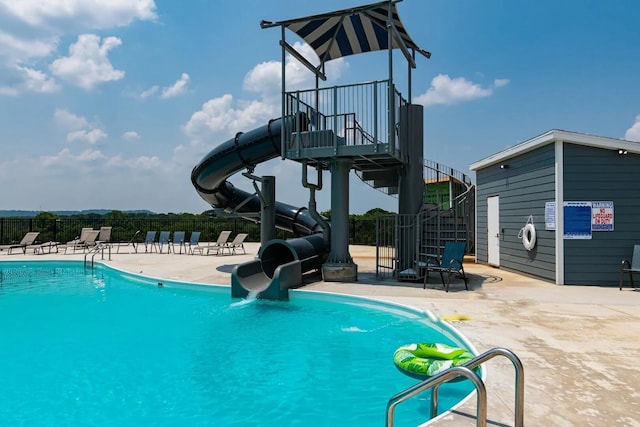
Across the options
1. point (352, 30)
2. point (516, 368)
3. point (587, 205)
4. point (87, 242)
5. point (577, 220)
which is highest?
point (352, 30)

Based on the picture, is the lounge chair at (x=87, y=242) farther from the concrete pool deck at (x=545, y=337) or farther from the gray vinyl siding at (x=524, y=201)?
the gray vinyl siding at (x=524, y=201)

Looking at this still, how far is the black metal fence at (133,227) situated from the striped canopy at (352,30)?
10.9 metres

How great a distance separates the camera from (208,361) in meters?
5.24

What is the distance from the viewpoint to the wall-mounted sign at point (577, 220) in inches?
347

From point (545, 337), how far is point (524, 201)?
20.0 feet

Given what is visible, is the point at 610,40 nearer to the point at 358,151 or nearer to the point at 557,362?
the point at 358,151

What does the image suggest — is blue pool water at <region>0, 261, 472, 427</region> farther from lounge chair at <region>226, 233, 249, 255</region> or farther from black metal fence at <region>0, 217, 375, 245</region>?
black metal fence at <region>0, 217, 375, 245</region>

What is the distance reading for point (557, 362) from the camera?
4.03m

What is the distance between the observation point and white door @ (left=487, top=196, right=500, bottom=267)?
1194 cm

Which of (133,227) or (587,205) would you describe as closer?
(587,205)

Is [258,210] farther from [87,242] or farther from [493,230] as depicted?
[87,242]

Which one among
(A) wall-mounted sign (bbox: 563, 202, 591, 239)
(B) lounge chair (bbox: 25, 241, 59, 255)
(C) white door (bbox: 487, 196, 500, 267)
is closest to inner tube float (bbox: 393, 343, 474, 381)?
(A) wall-mounted sign (bbox: 563, 202, 591, 239)

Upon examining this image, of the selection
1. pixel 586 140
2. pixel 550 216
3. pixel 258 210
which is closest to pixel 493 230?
pixel 550 216

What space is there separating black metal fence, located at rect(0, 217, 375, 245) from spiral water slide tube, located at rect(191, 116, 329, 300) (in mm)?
7584
